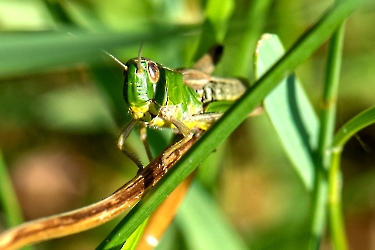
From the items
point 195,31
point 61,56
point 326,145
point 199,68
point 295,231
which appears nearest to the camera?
point 61,56

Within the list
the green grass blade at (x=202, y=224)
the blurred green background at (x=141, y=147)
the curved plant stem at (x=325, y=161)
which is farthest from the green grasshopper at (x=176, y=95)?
the curved plant stem at (x=325, y=161)

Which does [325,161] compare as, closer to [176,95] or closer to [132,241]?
[176,95]

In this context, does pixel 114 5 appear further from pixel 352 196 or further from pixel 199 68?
pixel 352 196

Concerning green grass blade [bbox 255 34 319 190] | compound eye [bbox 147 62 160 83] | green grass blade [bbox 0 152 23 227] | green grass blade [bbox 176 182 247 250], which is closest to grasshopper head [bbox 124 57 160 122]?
compound eye [bbox 147 62 160 83]

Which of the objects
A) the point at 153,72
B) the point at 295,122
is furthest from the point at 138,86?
the point at 295,122

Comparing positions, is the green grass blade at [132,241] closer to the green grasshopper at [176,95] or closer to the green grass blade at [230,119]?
the green grass blade at [230,119]

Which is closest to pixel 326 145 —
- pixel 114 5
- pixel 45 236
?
pixel 45 236

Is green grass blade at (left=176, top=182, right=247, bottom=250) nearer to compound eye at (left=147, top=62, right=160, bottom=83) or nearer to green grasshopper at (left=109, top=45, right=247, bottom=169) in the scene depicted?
green grasshopper at (left=109, top=45, right=247, bottom=169)
